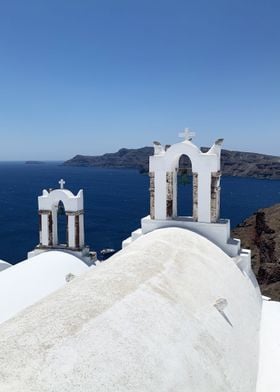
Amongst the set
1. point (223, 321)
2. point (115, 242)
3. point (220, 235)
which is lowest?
point (115, 242)

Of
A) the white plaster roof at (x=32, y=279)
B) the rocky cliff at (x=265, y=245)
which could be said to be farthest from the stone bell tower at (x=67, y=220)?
the rocky cliff at (x=265, y=245)

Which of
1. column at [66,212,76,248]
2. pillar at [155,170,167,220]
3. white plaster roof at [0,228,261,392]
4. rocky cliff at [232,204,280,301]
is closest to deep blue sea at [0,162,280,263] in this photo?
rocky cliff at [232,204,280,301]

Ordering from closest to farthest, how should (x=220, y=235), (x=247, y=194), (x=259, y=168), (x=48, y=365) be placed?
(x=48, y=365), (x=220, y=235), (x=247, y=194), (x=259, y=168)

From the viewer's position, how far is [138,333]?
5637 millimetres

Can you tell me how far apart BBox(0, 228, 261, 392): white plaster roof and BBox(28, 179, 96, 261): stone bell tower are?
18.8 ft

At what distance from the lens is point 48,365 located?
4.45 metres

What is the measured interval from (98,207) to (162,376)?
7438 centimetres

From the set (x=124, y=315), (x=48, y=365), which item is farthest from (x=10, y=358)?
(x=124, y=315)

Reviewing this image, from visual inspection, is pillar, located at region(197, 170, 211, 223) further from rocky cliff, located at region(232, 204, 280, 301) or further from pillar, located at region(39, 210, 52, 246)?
rocky cliff, located at region(232, 204, 280, 301)

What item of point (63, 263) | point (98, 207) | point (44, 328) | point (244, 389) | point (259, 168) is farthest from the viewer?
point (259, 168)

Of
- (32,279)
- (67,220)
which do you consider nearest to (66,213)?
(67,220)

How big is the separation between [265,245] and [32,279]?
3413 centimetres

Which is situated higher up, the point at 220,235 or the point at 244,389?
the point at 220,235

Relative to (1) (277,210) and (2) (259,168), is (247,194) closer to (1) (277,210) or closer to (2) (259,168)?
(1) (277,210)
